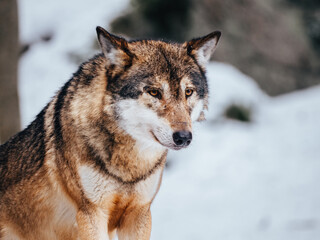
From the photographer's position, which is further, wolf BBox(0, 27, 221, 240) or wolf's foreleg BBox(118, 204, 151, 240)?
wolf's foreleg BBox(118, 204, 151, 240)

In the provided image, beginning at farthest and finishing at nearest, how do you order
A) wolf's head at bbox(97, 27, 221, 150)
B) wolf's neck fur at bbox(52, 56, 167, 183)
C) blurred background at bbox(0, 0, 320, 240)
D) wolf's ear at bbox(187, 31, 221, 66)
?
blurred background at bbox(0, 0, 320, 240), wolf's ear at bbox(187, 31, 221, 66), wolf's neck fur at bbox(52, 56, 167, 183), wolf's head at bbox(97, 27, 221, 150)

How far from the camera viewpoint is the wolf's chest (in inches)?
131

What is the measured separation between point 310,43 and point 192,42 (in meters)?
12.2

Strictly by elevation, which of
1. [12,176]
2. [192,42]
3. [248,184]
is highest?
[192,42]

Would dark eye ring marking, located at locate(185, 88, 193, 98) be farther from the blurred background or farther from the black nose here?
the blurred background

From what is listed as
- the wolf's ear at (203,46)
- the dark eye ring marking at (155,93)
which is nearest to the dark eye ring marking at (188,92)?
the dark eye ring marking at (155,93)

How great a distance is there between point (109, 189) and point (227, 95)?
25.3 feet

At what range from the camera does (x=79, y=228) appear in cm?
336

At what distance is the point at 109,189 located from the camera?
337 cm

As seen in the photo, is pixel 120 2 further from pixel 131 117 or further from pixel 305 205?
pixel 131 117

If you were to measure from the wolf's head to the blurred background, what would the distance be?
10.8ft

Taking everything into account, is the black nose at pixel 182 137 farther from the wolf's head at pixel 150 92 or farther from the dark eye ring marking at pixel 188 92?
the dark eye ring marking at pixel 188 92

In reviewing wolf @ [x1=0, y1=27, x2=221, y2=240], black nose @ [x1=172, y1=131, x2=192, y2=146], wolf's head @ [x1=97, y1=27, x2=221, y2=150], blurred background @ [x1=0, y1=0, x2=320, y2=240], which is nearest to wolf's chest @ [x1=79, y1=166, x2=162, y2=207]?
wolf @ [x1=0, y1=27, x2=221, y2=240]

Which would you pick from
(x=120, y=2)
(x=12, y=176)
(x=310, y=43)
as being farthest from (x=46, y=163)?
(x=310, y=43)
